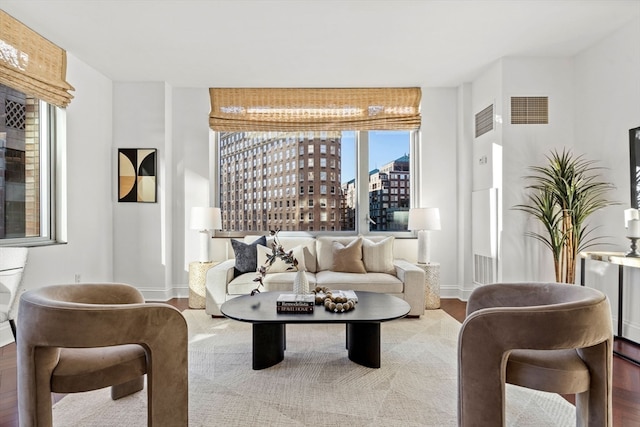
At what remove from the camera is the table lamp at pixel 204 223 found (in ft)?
13.8

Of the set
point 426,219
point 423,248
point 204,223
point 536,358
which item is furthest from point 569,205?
point 204,223

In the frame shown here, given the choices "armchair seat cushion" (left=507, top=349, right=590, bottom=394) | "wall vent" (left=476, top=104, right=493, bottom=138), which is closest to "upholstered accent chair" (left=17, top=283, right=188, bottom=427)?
"armchair seat cushion" (left=507, top=349, right=590, bottom=394)

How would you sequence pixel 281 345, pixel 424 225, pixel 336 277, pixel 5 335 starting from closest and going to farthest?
pixel 281 345 < pixel 5 335 < pixel 336 277 < pixel 424 225

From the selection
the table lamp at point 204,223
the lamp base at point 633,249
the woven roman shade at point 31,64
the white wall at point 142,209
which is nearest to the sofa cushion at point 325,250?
the table lamp at point 204,223

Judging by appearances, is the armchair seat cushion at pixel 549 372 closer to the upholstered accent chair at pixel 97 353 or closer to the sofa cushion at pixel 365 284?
the upholstered accent chair at pixel 97 353

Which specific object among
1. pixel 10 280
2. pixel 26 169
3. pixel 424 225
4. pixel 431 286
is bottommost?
pixel 431 286

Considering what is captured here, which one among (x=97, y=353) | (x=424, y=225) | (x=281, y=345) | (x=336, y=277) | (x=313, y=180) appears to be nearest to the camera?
(x=97, y=353)

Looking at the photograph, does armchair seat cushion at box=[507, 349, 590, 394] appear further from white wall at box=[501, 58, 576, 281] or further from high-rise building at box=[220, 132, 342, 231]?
high-rise building at box=[220, 132, 342, 231]

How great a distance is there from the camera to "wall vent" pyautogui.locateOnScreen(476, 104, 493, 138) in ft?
13.7

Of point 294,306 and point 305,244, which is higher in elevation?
point 305,244

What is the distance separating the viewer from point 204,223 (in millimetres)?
4219

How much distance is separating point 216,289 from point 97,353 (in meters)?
2.03

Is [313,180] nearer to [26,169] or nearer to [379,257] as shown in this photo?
[379,257]

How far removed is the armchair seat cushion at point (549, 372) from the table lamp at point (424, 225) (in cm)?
259
